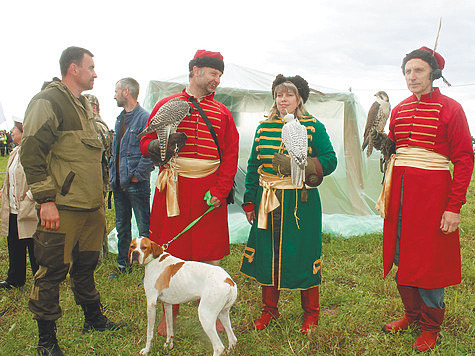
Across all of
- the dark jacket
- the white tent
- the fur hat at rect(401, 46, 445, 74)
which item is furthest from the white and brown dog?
the white tent

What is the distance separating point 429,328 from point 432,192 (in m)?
1.12

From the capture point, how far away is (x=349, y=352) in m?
2.96

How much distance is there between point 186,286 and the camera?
8.92 ft

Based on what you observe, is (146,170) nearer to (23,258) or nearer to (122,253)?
(122,253)

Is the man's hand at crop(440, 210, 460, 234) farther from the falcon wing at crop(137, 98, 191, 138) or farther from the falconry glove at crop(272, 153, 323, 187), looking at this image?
the falcon wing at crop(137, 98, 191, 138)

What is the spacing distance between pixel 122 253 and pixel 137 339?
1.73 m

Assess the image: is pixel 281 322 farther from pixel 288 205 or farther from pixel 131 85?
pixel 131 85

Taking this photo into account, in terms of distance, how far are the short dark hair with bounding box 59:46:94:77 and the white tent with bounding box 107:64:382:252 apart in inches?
131

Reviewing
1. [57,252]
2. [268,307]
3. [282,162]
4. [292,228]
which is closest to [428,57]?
[282,162]

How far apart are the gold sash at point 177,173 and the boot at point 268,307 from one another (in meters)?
1.12

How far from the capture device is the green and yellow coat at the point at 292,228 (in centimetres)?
311

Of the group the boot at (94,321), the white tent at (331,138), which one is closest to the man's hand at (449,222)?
the boot at (94,321)

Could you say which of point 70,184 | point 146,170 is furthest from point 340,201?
point 70,184

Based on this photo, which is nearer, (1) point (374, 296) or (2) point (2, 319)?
(2) point (2, 319)
